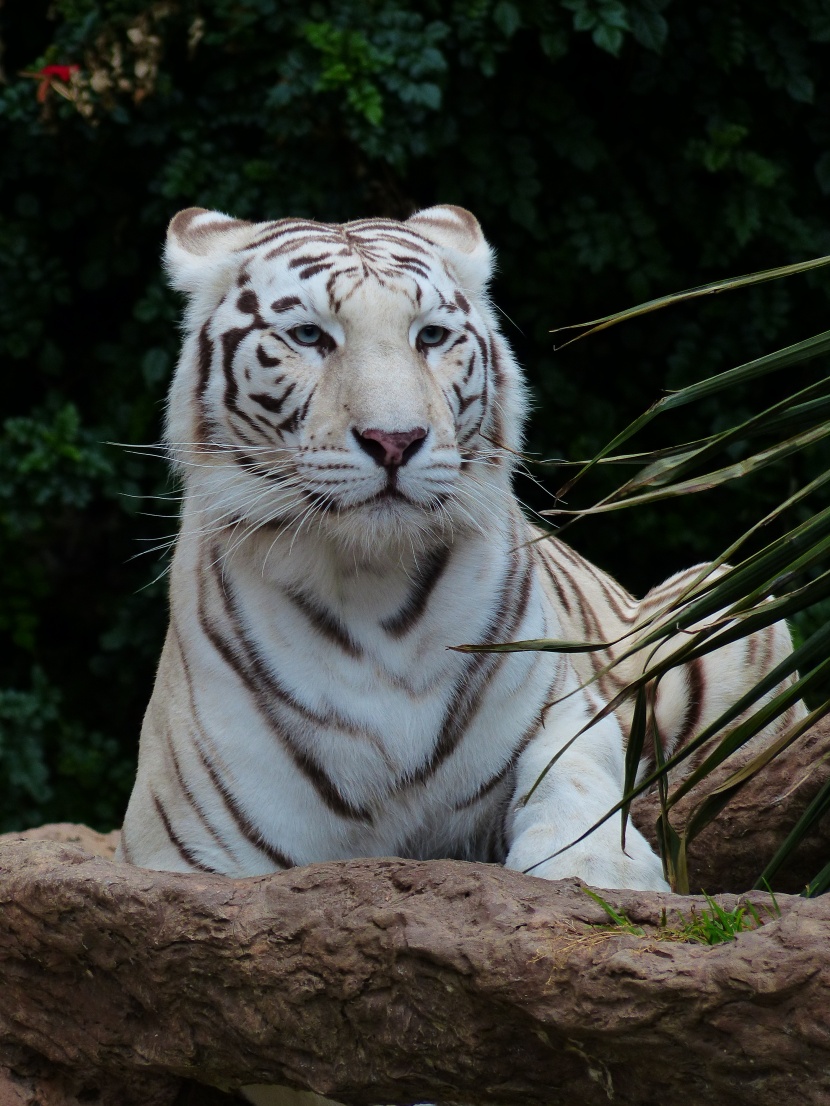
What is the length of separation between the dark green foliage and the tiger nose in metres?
2.26

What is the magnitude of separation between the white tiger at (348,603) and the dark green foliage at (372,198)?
192cm

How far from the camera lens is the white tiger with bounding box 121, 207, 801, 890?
7.56 ft

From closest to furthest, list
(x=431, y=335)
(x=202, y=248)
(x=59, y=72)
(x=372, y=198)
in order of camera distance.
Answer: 1. (x=431, y=335)
2. (x=202, y=248)
3. (x=59, y=72)
4. (x=372, y=198)

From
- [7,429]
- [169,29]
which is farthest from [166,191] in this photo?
[7,429]

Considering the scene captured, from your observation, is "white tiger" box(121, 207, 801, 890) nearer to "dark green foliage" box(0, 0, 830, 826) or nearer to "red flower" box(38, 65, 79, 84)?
"dark green foliage" box(0, 0, 830, 826)

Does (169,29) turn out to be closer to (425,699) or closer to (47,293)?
(47,293)

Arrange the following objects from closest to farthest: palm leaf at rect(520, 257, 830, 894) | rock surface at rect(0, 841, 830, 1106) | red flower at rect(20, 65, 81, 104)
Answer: rock surface at rect(0, 841, 830, 1106) < palm leaf at rect(520, 257, 830, 894) < red flower at rect(20, 65, 81, 104)

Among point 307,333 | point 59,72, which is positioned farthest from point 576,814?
point 59,72

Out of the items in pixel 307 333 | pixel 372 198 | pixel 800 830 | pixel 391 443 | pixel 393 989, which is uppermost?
pixel 372 198

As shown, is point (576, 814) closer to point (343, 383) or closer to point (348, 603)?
point (348, 603)

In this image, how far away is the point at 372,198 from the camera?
459cm

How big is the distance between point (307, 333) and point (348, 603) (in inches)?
18.4

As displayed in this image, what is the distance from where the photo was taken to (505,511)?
2.60 metres

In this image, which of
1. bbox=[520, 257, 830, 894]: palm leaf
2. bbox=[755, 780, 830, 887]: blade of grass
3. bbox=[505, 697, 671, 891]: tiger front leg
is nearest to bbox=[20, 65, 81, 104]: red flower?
bbox=[505, 697, 671, 891]: tiger front leg
